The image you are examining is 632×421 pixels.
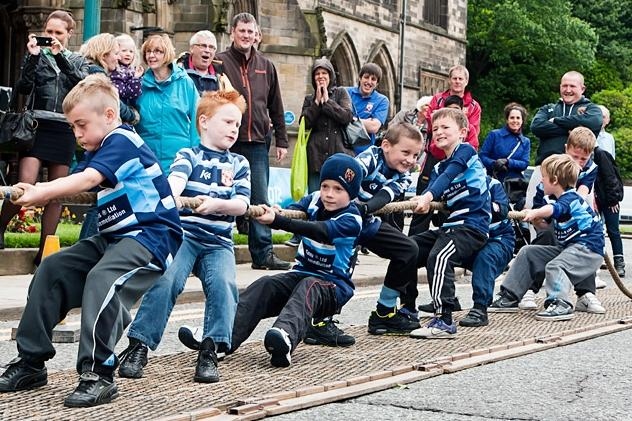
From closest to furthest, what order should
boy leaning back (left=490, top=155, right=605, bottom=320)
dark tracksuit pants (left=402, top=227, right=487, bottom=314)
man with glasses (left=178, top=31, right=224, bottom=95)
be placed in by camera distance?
dark tracksuit pants (left=402, top=227, right=487, bottom=314)
boy leaning back (left=490, top=155, right=605, bottom=320)
man with glasses (left=178, top=31, right=224, bottom=95)

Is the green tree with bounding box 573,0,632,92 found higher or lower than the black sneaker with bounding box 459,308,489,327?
higher

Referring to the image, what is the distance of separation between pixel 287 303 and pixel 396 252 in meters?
1.47

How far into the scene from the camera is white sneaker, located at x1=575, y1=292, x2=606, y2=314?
10391 millimetres

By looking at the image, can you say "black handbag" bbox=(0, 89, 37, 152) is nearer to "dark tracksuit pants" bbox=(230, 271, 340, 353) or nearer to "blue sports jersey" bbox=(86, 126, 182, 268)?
"dark tracksuit pants" bbox=(230, 271, 340, 353)

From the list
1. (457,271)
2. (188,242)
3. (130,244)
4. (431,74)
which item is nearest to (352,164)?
(188,242)

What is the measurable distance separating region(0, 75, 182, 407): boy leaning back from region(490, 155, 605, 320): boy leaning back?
184 inches

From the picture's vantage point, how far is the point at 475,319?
9148mm

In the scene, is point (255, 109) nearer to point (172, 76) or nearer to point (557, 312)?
point (172, 76)

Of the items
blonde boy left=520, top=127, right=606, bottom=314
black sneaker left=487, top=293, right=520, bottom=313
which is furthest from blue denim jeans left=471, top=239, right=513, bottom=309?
blonde boy left=520, top=127, right=606, bottom=314

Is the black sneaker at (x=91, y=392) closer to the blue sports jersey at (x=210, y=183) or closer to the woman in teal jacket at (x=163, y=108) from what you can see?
the blue sports jersey at (x=210, y=183)

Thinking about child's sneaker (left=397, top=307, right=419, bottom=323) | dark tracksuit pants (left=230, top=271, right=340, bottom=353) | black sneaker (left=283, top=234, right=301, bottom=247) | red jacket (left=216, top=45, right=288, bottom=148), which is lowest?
black sneaker (left=283, top=234, right=301, bottom=247)

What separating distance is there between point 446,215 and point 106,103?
3.92 meters

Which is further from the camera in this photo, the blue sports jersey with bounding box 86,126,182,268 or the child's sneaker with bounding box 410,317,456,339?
the child's sneaker with bounding box 410,317,456,339

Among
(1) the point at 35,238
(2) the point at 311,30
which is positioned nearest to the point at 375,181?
(1) the point at 35,238
